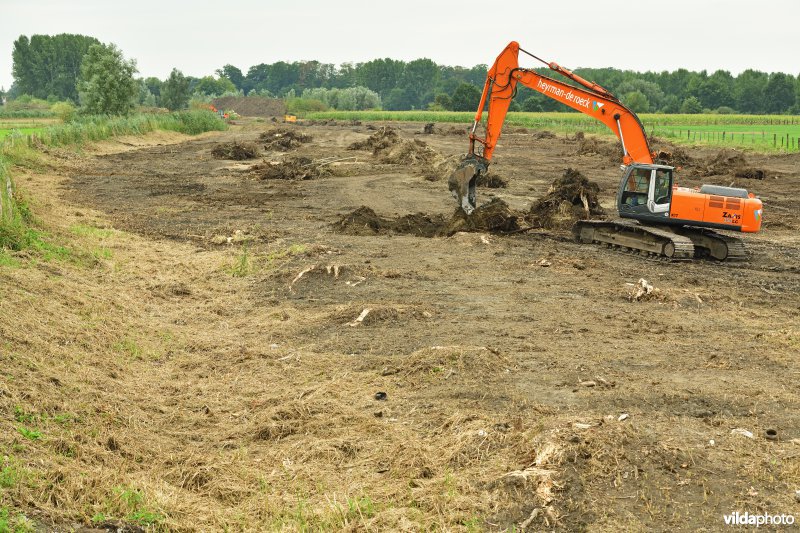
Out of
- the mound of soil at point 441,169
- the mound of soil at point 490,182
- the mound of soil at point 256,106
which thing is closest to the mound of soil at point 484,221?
the mound of soil at point 490,182

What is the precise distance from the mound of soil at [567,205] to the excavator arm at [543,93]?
267cm

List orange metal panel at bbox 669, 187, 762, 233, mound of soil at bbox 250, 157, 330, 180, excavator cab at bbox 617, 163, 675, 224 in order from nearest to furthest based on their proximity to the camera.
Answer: orange metal panel at bbox 669, 187, 762, 233
excavator cab at bbox 617, 163, 675, 224
mound of soil at bbox 250, 157, 330, 180

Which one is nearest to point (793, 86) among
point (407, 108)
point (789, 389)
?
point (407, 108)

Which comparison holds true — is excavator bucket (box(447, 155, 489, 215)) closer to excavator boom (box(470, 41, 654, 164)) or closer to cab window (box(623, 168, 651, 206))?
excavator boom (box(470, 41, 654, 164))

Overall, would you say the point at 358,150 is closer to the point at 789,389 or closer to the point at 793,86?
the point at 789,389

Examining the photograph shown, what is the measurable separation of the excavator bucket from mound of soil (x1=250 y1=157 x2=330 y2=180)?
44.0ft

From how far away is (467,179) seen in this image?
21844 millimetres

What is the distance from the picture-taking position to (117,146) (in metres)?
50.2

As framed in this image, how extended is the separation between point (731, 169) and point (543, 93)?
750 inches

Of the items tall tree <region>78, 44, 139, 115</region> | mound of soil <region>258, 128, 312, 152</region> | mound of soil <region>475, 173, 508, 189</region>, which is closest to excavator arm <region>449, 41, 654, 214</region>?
mound of soil <region>475, 173, 508, 189</region>

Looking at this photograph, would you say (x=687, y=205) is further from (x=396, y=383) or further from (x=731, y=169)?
(x=731, y=169)

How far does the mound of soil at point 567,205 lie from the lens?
77.0ft

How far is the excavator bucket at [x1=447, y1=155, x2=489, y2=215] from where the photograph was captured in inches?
845

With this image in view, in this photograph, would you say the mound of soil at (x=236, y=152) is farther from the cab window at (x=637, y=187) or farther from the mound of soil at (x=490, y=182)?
the cab window at (x=637, y=187)
